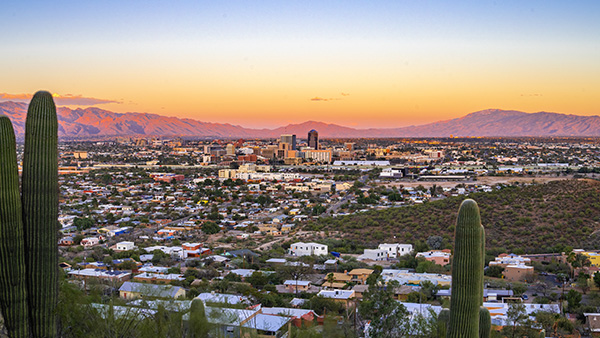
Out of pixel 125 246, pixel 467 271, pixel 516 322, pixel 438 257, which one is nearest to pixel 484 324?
pixel 467 271

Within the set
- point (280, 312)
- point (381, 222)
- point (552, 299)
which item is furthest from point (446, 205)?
point (280, 312)

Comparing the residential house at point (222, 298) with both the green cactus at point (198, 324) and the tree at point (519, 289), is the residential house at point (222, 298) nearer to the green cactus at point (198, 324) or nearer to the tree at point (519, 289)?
the green cactus at point (198, 324)

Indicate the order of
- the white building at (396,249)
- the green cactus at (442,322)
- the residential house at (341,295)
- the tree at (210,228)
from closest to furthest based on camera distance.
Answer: the green cactus at (442,322)
the residential house at (341,295)
the white building at (396,249)
the tree at (210,228)

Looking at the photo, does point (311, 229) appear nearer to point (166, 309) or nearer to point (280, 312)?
point (280, 312)

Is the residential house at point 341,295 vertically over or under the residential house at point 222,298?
under

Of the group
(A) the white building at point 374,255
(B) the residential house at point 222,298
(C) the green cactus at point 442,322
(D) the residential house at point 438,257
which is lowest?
(A) the white building at point 374,255

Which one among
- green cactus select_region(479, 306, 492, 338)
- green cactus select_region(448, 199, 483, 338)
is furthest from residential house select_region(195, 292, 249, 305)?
green cactus select_region(448, 199, 483, 338)

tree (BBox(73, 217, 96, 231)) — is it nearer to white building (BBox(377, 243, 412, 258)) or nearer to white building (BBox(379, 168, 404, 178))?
white building (BBox(377, 243, 412, 258))

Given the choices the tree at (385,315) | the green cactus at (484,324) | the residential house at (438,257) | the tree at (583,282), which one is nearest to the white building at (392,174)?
the residential house at (438,257)
